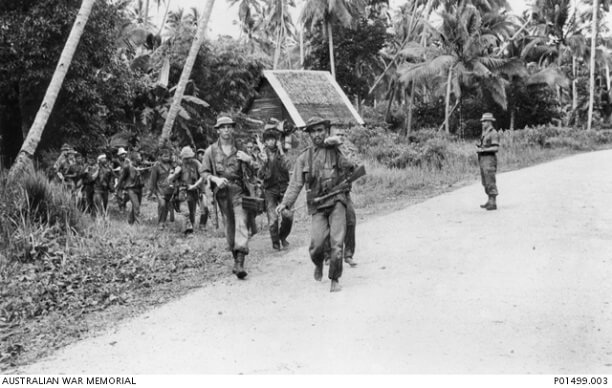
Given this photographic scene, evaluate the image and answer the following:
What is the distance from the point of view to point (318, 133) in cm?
676

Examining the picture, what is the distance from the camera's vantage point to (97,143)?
18172mm

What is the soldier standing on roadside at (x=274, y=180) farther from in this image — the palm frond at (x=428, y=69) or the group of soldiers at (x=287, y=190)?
the palm frond at (x=428, y=69)

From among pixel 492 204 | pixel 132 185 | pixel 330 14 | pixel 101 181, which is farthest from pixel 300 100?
pixel 492 204

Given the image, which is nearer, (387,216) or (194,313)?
(194,313)

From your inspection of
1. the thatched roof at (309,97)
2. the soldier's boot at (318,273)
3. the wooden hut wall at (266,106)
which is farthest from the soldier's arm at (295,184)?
the wooden hut wall at (266,106)

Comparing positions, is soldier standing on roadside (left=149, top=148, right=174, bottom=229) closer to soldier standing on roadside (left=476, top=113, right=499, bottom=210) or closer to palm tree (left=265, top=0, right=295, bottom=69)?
soldier standing on roadside (left=476, top=113, right=499, bottom=210)

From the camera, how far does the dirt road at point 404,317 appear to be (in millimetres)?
4738

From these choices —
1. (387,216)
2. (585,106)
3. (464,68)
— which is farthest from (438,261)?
(585,106)

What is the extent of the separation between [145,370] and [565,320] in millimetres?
3388

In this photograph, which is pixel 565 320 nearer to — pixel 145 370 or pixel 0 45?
pixel 145 370

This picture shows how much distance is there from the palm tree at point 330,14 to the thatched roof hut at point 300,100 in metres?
6.96

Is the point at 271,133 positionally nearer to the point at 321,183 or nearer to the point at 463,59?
the point at 321,183

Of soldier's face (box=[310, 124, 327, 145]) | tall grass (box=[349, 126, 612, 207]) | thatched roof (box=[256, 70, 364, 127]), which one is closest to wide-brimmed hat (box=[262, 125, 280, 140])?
soldier's face (box=[310, 124, 327, 145])

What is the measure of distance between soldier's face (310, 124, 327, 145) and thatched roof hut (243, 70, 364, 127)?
19560mm
